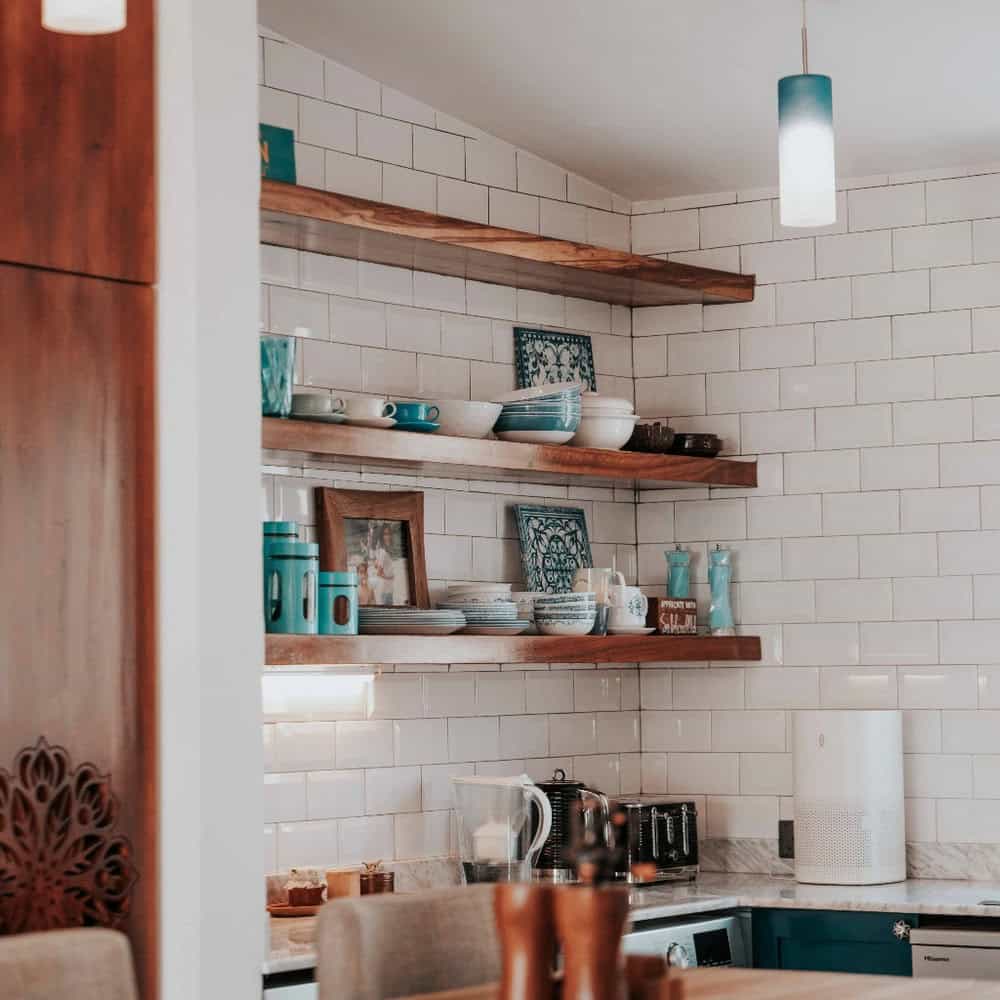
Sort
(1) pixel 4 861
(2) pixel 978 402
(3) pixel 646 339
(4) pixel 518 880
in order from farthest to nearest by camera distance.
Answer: (3) pixel 646 339
(2) pixel 978 402
(4) pixel 518 880
(1) pixel 4 861

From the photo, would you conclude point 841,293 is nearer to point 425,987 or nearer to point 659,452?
point 659,452

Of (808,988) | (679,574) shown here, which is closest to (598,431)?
(679,574)

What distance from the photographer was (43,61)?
296cm

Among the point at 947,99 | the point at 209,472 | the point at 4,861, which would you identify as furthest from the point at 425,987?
the point at 947,99

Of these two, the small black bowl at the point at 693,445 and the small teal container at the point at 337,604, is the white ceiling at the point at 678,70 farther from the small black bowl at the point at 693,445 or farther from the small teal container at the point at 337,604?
the small teal container at the point at 337,604

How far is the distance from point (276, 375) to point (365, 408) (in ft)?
0.88

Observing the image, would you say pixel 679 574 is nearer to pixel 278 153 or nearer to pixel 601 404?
pixel 601 404

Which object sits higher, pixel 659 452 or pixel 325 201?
pixel 325 201

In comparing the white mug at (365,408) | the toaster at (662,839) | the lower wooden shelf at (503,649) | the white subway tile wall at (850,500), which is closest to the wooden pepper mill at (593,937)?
the lower wooden shelf at (503,649)

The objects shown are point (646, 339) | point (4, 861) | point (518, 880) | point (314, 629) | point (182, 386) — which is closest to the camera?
point (4, 861)

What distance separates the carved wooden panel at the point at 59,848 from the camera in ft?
9.19

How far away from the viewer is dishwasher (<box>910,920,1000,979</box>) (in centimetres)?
398

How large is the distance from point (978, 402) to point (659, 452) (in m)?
0.88

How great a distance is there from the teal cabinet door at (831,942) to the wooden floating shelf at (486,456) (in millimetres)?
1196
